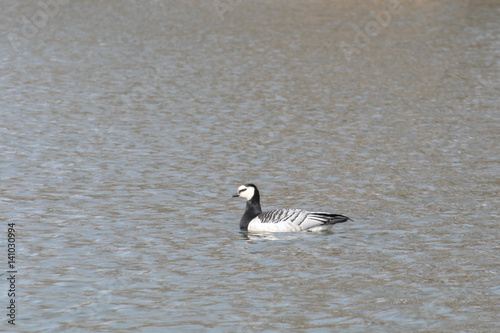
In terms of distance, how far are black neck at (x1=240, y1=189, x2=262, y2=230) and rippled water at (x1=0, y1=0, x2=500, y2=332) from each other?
34cm

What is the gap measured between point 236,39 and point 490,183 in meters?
32.9

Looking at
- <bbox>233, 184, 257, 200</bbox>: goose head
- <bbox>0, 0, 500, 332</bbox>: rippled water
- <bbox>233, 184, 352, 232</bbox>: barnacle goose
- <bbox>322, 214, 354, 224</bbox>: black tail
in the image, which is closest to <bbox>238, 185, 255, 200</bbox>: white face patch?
<bbox>233, 184, 257, 200</bbox>: goose head

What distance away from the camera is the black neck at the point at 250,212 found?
793 inches

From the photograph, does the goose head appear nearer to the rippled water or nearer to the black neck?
the black neck

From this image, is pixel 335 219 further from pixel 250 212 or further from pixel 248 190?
pixel 248 190

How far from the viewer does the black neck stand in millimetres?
20141

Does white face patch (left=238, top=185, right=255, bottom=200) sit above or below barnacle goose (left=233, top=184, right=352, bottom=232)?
above

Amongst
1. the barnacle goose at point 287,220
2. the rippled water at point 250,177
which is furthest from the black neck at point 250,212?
the rippled water at point 250,177

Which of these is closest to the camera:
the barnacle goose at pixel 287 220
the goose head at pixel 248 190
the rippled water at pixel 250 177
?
the rippled water at pixel 250 177

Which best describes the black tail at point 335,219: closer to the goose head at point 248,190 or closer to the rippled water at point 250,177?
the rippled water at point 250,177

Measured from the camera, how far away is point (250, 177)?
25391 millimetres

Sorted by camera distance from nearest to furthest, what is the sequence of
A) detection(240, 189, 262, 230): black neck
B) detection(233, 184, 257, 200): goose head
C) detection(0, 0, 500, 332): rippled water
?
detection(0, 0, 500, 332): rippled water
detection(240, 189, 262, 230): black neck
detection(233, 184, 257, 200): goose head

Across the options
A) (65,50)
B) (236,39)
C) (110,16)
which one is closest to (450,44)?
(236,39)

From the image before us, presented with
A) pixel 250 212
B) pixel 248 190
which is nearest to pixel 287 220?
pixel 250 212
